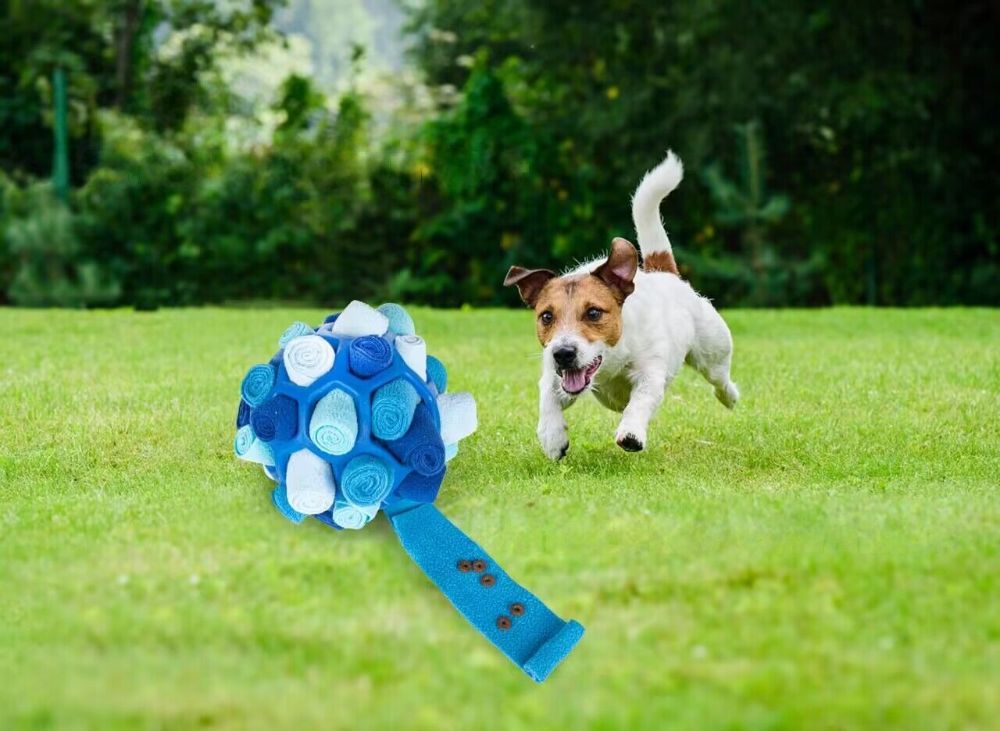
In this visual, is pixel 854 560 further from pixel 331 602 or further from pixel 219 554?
pixel 219 554

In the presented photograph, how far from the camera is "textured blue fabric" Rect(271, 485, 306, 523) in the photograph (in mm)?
5312

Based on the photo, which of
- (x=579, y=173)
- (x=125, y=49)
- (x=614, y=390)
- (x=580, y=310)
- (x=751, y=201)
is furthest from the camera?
(x=125, y=49)

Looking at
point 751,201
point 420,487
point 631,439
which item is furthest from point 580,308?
point 751,201

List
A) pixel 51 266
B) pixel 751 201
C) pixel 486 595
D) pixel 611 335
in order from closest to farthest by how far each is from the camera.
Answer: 1. pixel 486 595
2. pixel 611 335
3. pixel 51 266
4. pixel 751 201

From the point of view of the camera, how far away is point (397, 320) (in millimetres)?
5852

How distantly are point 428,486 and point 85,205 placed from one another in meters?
17.9

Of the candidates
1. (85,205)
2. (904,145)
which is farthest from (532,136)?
(85,205)

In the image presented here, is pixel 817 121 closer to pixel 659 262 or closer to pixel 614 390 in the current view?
pixel 659 262

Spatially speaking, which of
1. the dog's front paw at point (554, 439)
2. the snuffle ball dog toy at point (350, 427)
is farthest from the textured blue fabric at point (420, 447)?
the dog's front paw at point (554, 439)

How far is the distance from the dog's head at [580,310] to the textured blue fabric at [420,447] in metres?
0.68

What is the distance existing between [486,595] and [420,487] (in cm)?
125

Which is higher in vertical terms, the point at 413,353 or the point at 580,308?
the point at 580,308

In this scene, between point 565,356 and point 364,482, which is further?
point 565,356

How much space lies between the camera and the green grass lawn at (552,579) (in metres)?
3.36
